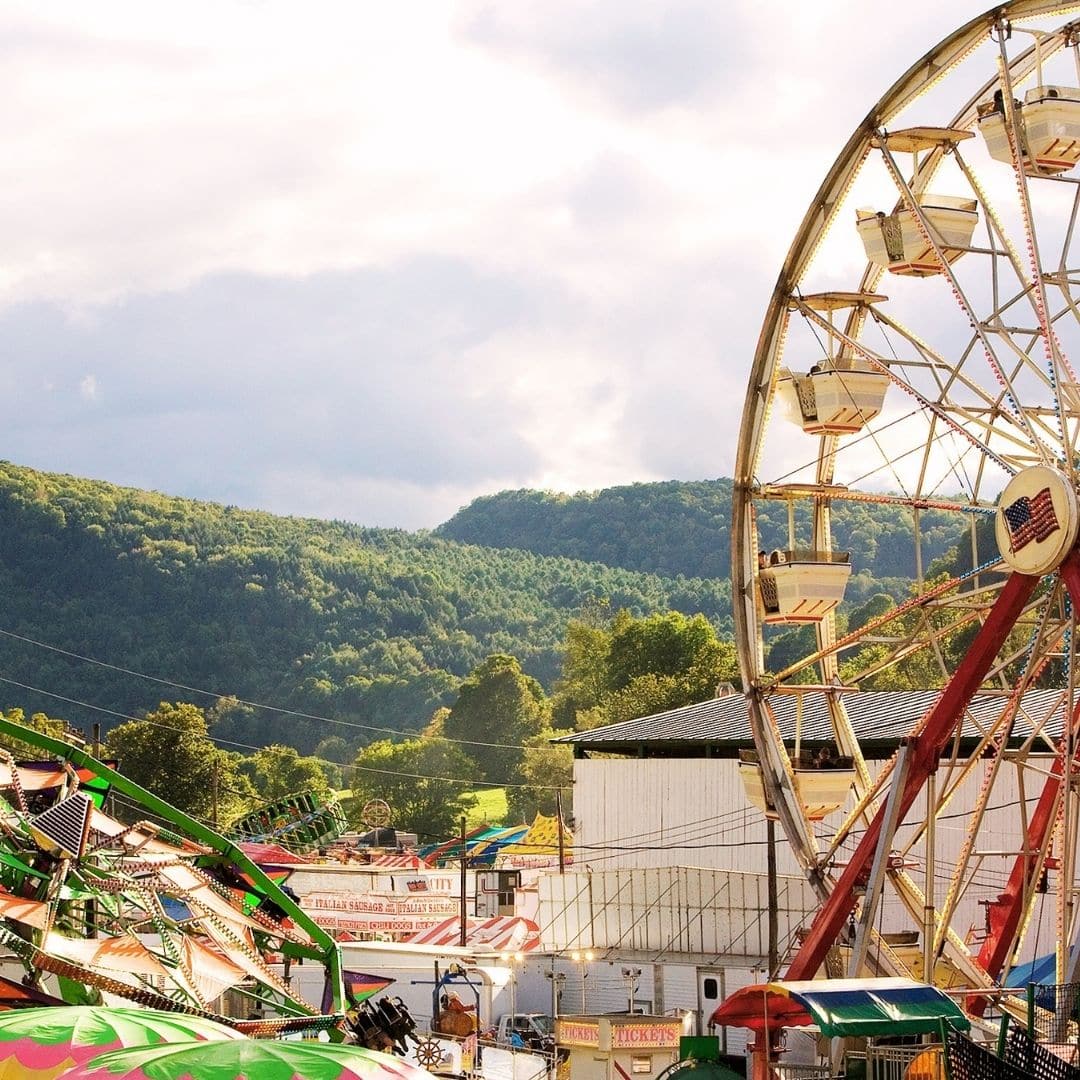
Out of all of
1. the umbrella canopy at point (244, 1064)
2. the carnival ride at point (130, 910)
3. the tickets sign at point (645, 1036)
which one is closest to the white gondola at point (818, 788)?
the tickets sign at point (645, 1036)

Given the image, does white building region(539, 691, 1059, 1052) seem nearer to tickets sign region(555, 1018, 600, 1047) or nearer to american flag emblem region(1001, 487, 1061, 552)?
tickets sign region(555, 1018, 600, 1047)

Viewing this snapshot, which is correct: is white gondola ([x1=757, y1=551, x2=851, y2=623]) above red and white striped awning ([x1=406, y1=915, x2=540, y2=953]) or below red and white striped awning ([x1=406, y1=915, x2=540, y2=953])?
above

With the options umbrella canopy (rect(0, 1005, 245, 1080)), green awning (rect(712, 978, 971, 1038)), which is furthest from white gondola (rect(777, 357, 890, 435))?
umbrella canopy (rect(0, 1005, 245, 1080))

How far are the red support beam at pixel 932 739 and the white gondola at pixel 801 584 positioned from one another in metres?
3.59

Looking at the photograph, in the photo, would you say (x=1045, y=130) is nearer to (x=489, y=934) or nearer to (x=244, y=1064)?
(x=244, y=1064)

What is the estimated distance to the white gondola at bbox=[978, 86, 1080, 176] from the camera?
30.8 metres

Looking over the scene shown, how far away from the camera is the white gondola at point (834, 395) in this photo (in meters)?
33.4

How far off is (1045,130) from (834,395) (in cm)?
559

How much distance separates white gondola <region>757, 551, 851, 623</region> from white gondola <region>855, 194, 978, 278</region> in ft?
16.8

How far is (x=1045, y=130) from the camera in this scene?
30.7 meters

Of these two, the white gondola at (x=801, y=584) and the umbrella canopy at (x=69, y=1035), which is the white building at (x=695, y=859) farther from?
the umbrella canopy at (x=69, y=1035)

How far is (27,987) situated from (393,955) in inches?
788

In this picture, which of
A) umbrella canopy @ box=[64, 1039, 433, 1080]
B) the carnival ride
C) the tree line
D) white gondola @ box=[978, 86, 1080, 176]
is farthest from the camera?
the tree line

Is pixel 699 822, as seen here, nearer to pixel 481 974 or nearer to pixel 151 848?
pixel 481 974
